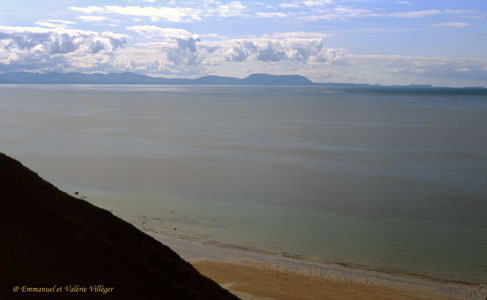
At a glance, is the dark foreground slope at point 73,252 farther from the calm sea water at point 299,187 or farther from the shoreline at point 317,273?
the calm sea water at point 299,187

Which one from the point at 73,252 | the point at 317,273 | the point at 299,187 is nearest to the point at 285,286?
the point at 317,273

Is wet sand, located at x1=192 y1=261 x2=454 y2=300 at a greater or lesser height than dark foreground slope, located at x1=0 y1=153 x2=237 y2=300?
lesser

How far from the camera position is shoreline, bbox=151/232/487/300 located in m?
24.0

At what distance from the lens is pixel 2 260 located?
51.7ft

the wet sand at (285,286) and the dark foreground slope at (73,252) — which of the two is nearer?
the dark foreground slope at (73,252)

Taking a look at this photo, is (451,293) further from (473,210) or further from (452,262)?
(473,210)

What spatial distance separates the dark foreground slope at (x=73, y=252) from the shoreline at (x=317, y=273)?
5512 millimetres

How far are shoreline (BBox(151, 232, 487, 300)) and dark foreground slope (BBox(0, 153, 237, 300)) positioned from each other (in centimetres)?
551

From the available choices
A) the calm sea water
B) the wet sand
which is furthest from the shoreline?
the calm sea water

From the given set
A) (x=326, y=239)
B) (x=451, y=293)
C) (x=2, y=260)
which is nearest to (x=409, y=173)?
(x=326, y=239)

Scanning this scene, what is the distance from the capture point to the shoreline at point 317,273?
2402 centimetres

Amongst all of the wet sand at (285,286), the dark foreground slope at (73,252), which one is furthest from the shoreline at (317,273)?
the dark foreground slope at (73,252)

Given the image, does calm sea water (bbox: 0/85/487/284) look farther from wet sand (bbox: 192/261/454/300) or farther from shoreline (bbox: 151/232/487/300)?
wet sand (bbox: 192/261/454/300)

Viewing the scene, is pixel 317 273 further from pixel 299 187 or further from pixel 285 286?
pixel 299 187
